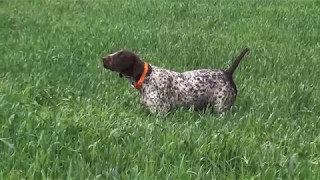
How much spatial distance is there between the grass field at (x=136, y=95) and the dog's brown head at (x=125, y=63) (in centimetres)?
39

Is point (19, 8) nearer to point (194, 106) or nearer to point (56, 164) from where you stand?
point (194, 106)

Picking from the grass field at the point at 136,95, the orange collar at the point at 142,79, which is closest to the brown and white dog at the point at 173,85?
the orange collar at the point at 142,79

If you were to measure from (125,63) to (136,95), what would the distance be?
79cm

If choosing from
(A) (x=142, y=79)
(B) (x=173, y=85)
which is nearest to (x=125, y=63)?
(A) (x=142, y=79)

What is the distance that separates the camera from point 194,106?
7.54 m

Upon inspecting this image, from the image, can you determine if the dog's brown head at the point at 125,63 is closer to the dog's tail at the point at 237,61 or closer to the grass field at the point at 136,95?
the grass field at the point at 136,95

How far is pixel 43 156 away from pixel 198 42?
802cm

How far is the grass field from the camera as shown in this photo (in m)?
4.43

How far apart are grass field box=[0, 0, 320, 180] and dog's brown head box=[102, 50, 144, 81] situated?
0.39 m

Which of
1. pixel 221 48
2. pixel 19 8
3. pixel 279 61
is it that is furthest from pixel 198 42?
pixel 19 8

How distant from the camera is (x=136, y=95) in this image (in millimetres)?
7781

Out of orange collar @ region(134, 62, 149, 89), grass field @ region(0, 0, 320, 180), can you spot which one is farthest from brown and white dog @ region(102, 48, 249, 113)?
grass field @ region(0, 0, 320, 180)

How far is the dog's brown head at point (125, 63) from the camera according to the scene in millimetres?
7086

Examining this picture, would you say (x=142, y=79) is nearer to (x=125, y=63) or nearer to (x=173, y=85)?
(x=125, y=63)
